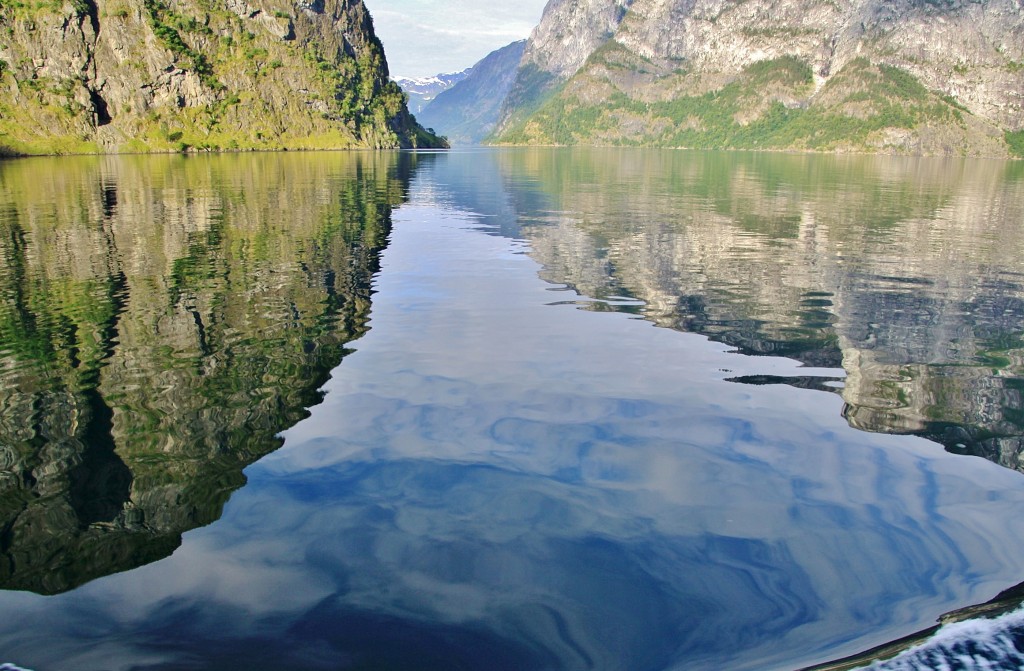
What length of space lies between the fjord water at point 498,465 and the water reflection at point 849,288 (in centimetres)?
16

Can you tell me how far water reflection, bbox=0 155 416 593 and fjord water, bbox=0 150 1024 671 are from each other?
8cm

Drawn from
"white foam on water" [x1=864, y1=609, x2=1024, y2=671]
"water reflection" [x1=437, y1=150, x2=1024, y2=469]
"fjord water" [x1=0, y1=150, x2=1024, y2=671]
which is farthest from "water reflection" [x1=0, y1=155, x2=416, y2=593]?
"water reflection" [x1=437, y1=150, x2=1024, y2=469]

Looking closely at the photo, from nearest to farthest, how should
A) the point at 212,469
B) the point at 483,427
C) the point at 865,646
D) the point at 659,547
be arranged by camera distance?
the point at 865,646, the point at 659,547, the point at 212,469, the point at 483,427

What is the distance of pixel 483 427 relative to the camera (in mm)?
11547

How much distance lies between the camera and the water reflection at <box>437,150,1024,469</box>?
43.1 ft

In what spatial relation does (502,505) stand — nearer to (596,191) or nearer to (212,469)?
(212,469)

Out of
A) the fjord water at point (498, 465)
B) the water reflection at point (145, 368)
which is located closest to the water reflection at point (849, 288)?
Result: the fjord water at point (498, 465)

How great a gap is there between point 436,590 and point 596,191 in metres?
60.5

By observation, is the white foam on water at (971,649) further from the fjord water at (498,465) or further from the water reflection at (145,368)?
the water reflection at (145,368)

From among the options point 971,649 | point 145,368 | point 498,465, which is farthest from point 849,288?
point 145,368

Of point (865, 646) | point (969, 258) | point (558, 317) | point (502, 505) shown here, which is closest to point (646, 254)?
point (558, 317)

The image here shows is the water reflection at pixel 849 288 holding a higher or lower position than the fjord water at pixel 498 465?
higher

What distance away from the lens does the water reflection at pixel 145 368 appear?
846 cm

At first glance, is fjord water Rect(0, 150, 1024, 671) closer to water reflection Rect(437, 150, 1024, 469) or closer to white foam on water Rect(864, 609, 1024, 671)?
water reflection Rect(437, 150, 1024, 469)
